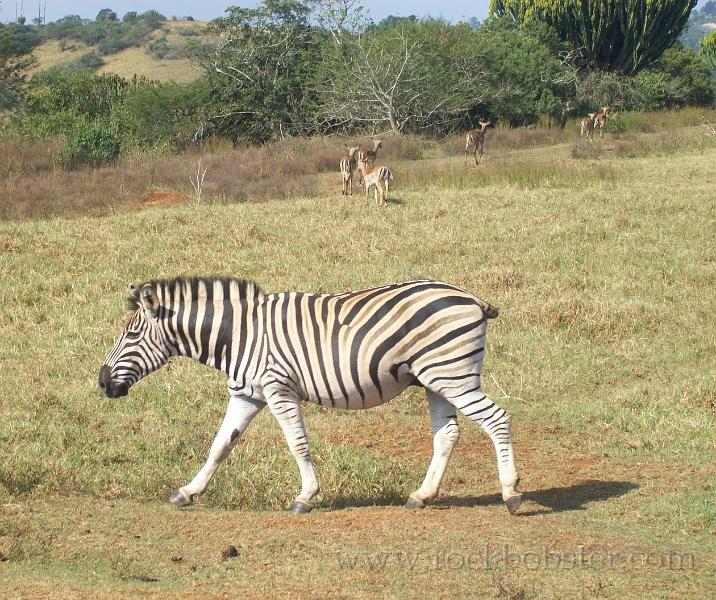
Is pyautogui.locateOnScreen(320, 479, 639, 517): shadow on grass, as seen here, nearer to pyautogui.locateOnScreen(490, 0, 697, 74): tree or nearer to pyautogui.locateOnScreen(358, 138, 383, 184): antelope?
pyautogui.locateOnScreen(358, 138, 383, 184): antelope

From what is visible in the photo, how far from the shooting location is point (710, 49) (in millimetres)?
60188

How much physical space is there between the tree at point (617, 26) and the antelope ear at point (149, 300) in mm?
43161

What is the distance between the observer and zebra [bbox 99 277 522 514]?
265 inches

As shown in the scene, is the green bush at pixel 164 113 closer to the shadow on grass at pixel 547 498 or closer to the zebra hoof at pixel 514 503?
the shadow on grass at pixel 547 498

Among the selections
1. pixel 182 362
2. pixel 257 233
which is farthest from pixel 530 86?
pixel 182 362

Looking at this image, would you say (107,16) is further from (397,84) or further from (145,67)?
(397,84)

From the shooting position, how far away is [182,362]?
11234mm

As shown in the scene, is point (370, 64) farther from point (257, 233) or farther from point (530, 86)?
point (257, 233)

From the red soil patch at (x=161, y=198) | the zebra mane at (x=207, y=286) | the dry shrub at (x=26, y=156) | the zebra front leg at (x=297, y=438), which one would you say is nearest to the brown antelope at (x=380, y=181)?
the red soil patch at (x=161, y=198)

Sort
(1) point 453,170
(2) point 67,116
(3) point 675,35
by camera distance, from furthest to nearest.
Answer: (3) point 675,35
(2) point 67,116
(1) point 453,170

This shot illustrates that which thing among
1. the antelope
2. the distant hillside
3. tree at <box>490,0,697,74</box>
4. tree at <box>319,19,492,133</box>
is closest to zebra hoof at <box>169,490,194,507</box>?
the antelope

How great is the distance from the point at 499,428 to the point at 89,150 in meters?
22.0

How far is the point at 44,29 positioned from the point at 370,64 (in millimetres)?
90629

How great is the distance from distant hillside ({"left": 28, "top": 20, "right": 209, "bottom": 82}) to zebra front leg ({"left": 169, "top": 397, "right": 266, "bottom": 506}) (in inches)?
2918
